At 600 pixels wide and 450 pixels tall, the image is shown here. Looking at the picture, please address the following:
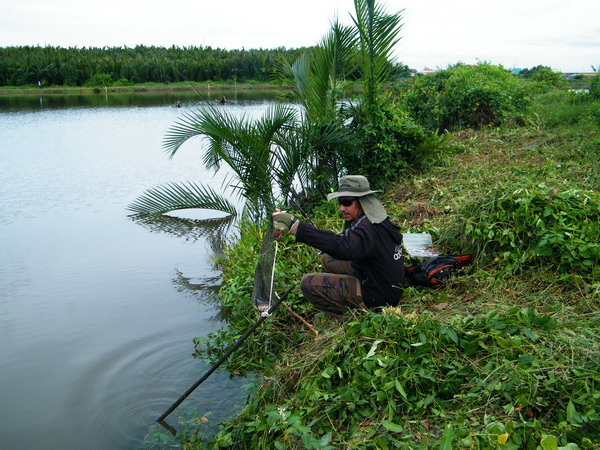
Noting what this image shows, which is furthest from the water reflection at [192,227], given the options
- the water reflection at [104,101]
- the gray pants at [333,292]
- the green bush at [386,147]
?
the water reflection at [104,101]

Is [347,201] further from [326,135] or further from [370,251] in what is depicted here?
[326,135]

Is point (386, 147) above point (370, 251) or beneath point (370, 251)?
above

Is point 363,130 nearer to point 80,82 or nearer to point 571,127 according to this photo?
point 571,127

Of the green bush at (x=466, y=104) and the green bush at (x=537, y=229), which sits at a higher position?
the green bush at (x=466, y=104)

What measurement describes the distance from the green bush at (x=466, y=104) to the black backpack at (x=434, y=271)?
22.2 feet

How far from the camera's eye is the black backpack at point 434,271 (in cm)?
442

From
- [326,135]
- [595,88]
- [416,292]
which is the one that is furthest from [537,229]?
[595,88]

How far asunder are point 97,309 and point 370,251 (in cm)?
380

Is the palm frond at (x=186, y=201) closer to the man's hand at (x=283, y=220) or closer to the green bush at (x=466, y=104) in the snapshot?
→ the man's hand at (x=283, y=220)

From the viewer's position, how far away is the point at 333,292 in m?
4.16

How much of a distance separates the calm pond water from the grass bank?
1.69ft

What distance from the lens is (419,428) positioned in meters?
2.74

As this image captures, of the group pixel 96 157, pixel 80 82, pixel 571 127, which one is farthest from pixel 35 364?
pixel 80 82

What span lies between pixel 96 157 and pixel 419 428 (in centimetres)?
1410
